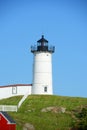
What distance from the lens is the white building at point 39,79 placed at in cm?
7400

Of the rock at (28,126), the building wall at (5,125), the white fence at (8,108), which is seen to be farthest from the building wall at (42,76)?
the building wall at (5,125)

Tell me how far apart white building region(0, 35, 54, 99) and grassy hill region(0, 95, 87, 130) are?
2.19m

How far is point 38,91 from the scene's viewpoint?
75312mm

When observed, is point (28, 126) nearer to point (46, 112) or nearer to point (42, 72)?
point (46, 112)

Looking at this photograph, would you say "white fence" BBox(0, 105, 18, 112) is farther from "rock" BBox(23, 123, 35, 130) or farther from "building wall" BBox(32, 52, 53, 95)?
"building wall" BBox(32, 52, 53, 95)

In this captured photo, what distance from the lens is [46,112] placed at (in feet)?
205

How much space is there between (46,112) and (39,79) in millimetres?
13428

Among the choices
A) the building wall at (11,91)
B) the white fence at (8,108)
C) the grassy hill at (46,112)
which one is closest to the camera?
the grassy hill at (46,112)

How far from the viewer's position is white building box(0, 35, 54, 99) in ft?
243

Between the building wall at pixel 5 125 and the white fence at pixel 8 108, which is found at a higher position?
the white fence at pixel 8 108

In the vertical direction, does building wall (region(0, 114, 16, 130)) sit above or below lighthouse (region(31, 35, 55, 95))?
below

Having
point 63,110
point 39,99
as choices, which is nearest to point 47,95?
point 39,99

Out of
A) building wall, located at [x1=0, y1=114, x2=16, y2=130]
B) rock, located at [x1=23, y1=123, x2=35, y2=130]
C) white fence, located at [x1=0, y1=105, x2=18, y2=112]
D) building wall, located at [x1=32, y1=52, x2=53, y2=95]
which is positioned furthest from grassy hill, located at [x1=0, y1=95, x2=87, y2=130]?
building wall, located at [x1=32, y1=52, x2=53, y2=95]

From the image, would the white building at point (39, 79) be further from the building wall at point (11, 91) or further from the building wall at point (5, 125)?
the building wall at point (5, 125)
